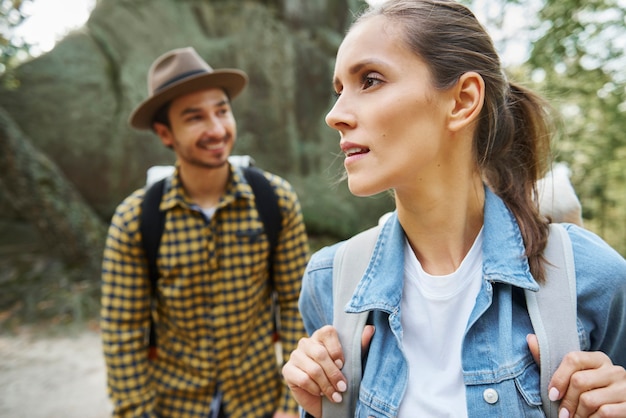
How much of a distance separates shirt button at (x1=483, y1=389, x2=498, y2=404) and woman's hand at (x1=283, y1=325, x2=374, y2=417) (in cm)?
30

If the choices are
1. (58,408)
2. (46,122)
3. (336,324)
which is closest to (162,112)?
(336,324)

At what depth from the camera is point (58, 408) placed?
411cm

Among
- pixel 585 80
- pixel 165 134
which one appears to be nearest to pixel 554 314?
pixel 165 134

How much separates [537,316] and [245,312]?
60.3 inches

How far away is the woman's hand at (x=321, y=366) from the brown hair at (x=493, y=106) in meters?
0.52

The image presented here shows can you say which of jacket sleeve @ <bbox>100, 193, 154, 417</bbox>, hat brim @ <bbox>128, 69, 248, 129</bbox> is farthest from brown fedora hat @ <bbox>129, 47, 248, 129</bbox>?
jacket sleeve @ <bbox>100, 193, 154, 417</bbox>

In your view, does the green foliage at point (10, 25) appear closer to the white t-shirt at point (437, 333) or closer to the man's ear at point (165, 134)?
the man's ear at point (165, 134)

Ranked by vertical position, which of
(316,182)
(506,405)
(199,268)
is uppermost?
(316,182)

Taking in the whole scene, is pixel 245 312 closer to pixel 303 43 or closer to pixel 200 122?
pixel 200 122

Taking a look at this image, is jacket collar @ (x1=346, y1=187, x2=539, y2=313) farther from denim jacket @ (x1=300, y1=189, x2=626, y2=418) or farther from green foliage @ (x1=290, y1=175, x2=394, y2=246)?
green foliage @ (x1=290, y1=175, x2=394, y2=246)

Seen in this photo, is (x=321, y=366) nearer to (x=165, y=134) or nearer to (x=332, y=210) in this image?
(x=165, y=134)

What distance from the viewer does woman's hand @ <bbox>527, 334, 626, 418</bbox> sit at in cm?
101

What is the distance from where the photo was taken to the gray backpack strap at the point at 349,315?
4.08 ft

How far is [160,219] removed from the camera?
2.31 metres
